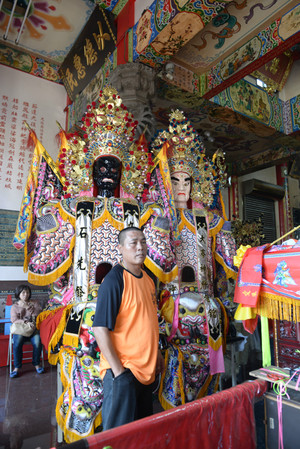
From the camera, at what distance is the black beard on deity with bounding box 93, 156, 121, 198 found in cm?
281

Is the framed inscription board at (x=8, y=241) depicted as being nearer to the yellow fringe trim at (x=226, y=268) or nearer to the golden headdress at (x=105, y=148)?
the golden headdress at (x=105, y=148)

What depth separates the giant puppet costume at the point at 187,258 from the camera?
2623mm

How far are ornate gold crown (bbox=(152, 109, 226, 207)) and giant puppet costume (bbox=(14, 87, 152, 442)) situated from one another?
1.28 feet

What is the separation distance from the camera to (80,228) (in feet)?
8.47

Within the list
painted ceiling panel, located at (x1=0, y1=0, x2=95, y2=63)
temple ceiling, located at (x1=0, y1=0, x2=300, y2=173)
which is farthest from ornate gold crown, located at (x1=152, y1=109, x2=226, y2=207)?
painted ceiling panel, located at (x1=0, y1=0, x2=95, y2=63)

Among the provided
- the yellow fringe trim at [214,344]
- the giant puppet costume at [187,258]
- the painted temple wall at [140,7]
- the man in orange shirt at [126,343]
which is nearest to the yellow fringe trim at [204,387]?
the giant puppet costume at [187,258]

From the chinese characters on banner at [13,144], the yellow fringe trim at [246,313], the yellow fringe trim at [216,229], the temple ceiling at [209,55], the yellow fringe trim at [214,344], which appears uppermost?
the temple ceiling at [209,55]

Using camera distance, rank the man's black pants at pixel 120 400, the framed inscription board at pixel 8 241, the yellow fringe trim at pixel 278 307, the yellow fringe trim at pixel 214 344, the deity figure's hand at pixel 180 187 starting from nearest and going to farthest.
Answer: the man's black pants at pixel 120 400 → the yellow fringe trim at pixel 278 307 → the yellow fringe trim at pixel 214 344 → the deity figure's hand at pixel 180 187 → the framed inscription board at pixel 8 241

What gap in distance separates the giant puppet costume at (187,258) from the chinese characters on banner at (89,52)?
5.78ft

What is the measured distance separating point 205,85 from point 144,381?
4.12 meters

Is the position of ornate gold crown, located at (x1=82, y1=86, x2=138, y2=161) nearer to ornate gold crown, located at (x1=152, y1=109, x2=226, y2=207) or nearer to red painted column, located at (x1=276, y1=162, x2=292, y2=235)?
ornate gold crown, located at (x1=152, y1=109, x2=226, y2=207)

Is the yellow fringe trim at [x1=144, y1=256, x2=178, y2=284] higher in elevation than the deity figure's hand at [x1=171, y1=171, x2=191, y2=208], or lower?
lower

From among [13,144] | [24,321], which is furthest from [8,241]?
[13,144]

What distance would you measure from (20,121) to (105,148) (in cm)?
293
